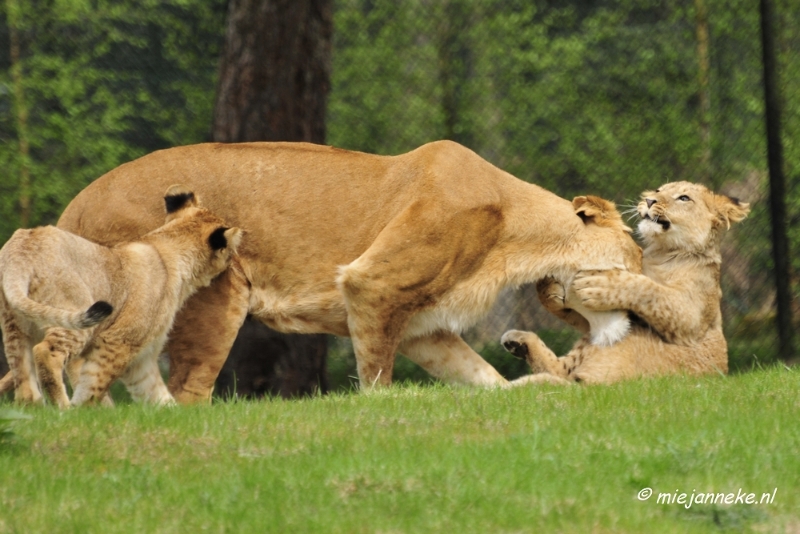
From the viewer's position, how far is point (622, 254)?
698cm

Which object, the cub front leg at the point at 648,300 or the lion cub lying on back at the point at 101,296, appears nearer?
the lion cub lying on back at the point at 101,296

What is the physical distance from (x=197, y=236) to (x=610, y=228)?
2525 mm

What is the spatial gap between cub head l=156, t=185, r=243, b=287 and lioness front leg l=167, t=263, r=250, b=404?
0.12 m

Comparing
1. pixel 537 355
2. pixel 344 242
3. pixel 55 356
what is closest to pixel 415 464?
pixel 55 356

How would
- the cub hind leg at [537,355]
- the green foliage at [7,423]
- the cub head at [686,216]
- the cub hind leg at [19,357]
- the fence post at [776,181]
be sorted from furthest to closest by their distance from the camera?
1. the fence post at [776,181]
2. the cub hind leg at [537,355]
3. the cub head at [686,216]
4. the cub hind leg at [19,357]
5. the green foliage at [7,423]

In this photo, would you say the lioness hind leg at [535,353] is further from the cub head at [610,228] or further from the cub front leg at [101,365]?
the cub front leg at [101,365]

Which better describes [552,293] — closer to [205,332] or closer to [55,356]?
[205,332]

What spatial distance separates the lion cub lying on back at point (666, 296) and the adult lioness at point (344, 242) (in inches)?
8.1

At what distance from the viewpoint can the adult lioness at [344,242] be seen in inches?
263

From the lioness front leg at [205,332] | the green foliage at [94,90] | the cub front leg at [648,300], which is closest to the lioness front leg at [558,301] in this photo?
the cub front leg at [648,300]

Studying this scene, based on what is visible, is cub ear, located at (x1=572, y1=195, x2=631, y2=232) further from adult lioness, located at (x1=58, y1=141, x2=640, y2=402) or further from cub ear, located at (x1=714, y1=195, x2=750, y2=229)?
cub ear, located at (x1=714, y1=195, x2=750, y2=229)

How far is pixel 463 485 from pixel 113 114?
6005 mm

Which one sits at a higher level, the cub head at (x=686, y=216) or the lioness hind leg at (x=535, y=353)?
the cub head at (x=686, y=216)

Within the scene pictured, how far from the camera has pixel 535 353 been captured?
7.25 metres
